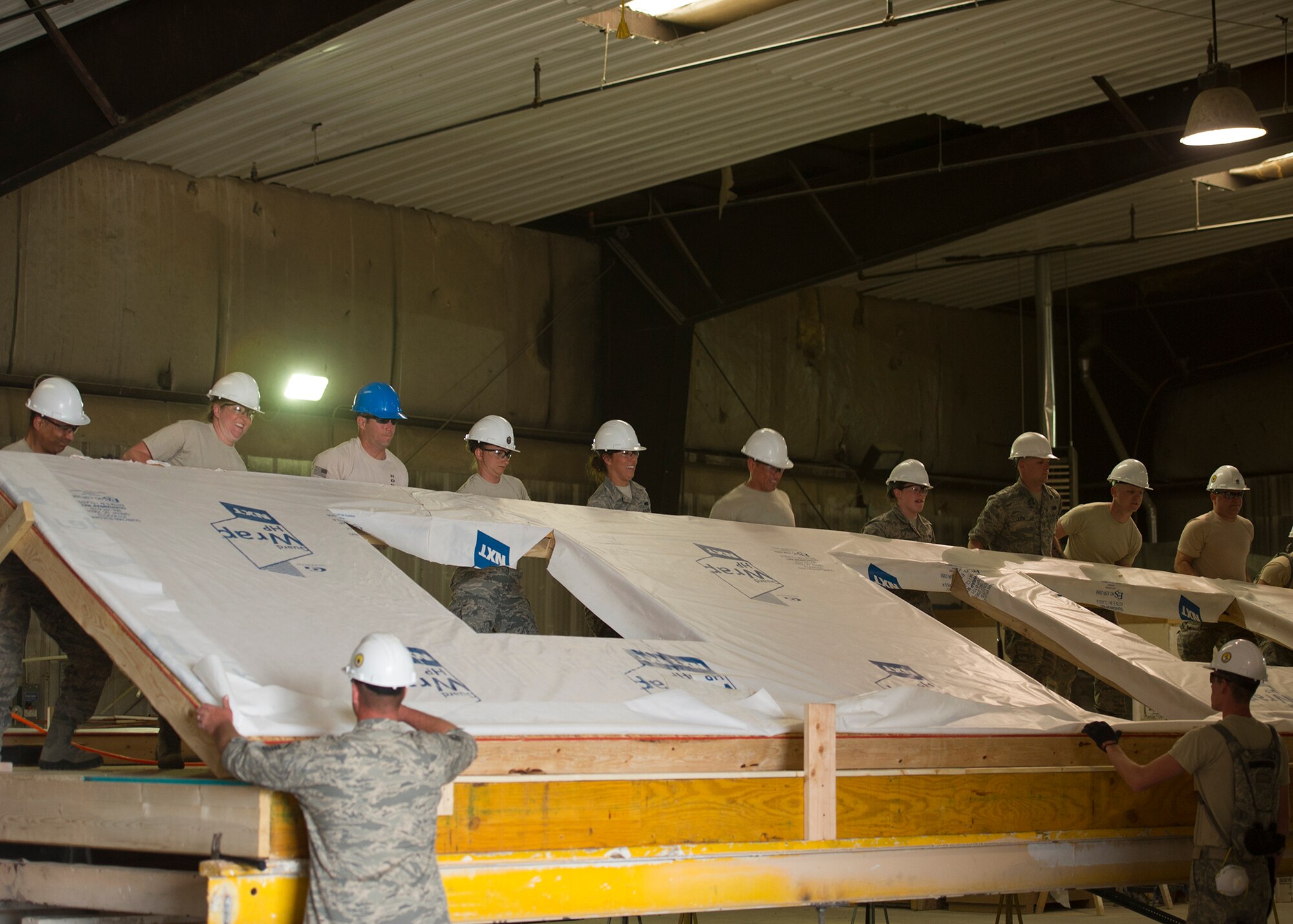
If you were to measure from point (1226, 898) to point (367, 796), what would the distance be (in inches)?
144

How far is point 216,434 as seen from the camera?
21.0 ft

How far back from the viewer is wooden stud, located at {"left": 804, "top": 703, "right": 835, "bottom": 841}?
4.61 m

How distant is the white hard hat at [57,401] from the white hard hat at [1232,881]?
4996 millimetres

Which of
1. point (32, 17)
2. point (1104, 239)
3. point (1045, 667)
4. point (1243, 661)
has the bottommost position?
point (1243, 661)

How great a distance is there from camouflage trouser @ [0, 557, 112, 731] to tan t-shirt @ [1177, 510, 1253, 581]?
23.2ft

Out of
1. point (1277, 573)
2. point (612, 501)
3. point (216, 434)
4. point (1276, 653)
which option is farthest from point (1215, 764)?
point (1277, 573)

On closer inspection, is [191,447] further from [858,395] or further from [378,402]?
[858,395]

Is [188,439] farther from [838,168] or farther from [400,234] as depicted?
[838,168]

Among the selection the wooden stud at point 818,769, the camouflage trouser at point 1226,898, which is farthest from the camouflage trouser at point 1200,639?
the wooden stud at point 818,769

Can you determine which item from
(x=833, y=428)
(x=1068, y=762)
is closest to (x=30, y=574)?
(x=1068, y=762)

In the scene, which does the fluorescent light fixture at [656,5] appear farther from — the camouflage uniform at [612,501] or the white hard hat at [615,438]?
the camouflage uniform at [612,501]

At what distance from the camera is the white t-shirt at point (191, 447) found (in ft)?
20.0

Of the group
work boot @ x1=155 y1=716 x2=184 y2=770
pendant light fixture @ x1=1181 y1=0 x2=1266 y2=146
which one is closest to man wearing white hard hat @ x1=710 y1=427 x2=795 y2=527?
pendant light fixture @ x1=1181 y1=0 x2=1266 y2=146

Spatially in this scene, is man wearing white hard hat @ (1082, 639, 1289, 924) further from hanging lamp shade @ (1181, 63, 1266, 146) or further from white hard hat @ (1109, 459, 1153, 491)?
hanging lamp shade @ (1181, 63, 1266, 146)
